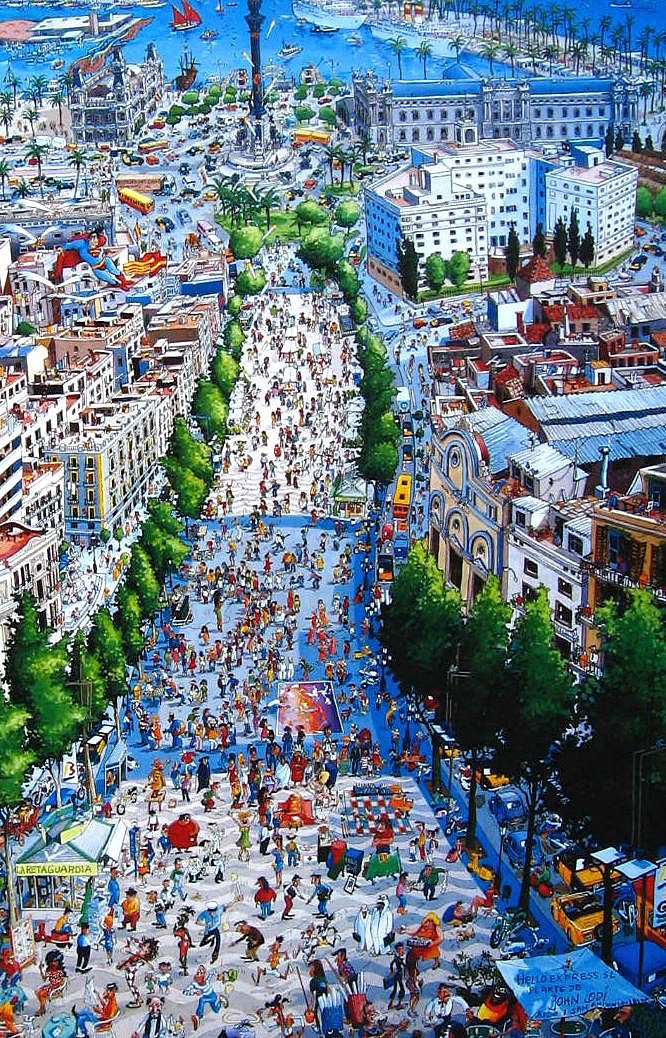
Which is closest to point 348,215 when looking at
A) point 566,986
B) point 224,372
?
point 224,372

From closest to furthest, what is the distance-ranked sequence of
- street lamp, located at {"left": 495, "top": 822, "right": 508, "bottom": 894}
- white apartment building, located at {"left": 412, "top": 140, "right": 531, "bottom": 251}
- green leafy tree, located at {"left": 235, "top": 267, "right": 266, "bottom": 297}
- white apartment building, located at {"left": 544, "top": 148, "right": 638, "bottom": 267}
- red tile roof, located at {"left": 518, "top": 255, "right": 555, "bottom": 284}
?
street lamp, located at {"left": 495, "top": 822, "right": 508, "bottom": 894}, red tile roof, located at {"left": 518, "top": 255, "right": 555, "bottom": 284}, green leafy tree, located at {"left": 235, "top": 267, "right": 266, "bottom": 297}, white apartment building, located at {"left": 544, "top": 148, "right": 638, "bottom": 267}, white apartment building, located at {"left": 412, "top": 140, "right": 531, "bottom": 251}

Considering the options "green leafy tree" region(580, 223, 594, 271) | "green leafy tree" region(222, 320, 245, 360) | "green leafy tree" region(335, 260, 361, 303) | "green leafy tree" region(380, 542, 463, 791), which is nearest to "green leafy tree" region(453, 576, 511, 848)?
"green leafy tree" region(380, 542, 463, 791)

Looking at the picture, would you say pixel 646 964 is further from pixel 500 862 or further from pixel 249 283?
pixel 249 283

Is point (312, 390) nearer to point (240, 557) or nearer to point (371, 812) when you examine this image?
point (240, 557)

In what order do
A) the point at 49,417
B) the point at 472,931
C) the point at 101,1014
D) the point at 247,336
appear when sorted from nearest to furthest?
→ the point at 101,1014 → the point at 472,931 → the point at 49,417 → the point at 247,336

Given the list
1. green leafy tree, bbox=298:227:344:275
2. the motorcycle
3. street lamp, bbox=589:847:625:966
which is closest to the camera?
street lamp, bbox=589:847:625:966

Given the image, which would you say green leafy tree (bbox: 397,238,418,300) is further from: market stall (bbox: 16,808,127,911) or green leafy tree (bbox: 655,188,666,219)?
market stall (bbox: 16,808,127,911)

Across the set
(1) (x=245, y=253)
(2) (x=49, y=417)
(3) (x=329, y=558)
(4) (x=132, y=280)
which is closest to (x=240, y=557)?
(3) (x=329, y=558)

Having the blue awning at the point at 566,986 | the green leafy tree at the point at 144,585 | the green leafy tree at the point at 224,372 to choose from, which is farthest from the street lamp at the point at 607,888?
the green leafy tree at the point at 224,372
